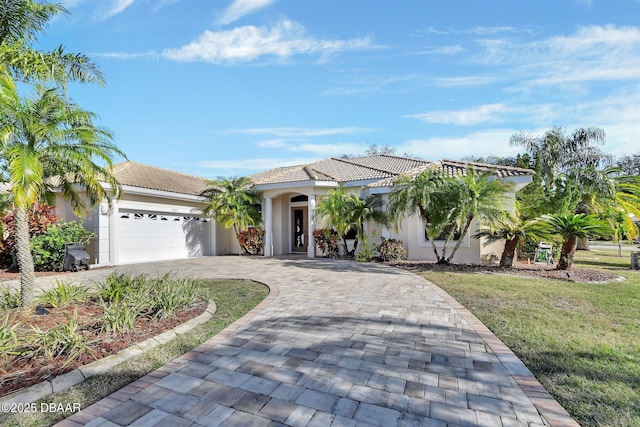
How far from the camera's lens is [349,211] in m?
15.1

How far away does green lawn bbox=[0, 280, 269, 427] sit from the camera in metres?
3.08

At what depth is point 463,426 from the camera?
2873 millimetres

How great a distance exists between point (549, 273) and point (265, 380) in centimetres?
A: 1125

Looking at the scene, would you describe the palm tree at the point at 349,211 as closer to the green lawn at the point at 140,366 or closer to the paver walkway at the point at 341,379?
the green lawn at the point at 140,366

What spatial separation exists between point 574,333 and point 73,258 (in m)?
16.0

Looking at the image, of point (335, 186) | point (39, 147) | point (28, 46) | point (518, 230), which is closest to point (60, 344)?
point (39, 147)

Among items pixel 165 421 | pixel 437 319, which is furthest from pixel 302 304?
pixel 165 421

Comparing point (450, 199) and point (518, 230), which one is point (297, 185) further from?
point (518, 230)

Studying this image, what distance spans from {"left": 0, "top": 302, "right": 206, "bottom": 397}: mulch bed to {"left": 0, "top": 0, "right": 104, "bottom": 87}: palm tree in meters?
6.68

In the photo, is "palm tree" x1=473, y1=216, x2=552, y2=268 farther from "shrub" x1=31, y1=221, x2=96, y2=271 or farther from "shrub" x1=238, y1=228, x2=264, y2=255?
"shrub" x1=31, y1=221, x2=96, y2=271

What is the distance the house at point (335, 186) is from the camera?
14781 millimetres

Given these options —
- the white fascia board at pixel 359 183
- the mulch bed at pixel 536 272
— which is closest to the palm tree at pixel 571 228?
the mulch bed at pixel 536 272

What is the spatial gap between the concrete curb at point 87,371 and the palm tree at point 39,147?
3409 millimetres

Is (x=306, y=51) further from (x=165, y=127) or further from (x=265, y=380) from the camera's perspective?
(x=265, y=380)
